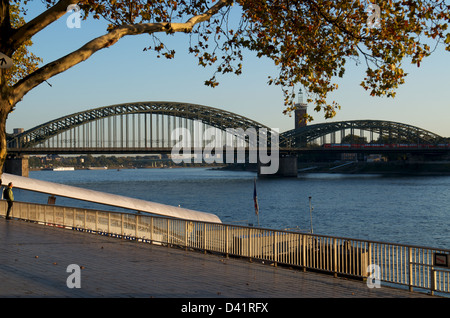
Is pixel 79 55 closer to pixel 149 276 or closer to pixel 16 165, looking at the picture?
pixel 149 276

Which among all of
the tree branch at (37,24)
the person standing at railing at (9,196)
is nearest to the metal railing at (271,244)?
the person standing at railing at (9,196)

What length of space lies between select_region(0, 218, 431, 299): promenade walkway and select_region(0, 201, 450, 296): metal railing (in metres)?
0.42

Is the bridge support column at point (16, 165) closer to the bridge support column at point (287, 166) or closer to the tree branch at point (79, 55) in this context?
the bridge support column at point (287, 166)

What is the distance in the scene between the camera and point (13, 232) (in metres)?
24.4

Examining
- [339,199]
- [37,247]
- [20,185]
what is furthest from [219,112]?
[37,247]

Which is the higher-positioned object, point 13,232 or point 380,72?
point 380,72

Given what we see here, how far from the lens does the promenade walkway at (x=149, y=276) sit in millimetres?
12828

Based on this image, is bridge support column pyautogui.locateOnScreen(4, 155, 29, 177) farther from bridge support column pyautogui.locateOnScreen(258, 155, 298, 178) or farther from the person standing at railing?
the person standing at railing

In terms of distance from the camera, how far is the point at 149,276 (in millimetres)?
14812

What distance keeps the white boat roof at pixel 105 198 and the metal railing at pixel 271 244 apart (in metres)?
2.99

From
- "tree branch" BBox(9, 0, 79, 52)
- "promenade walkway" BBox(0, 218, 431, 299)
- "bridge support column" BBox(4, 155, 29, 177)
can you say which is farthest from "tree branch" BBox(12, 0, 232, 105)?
"bridge support column" BBox(4, 155, 29, 177)

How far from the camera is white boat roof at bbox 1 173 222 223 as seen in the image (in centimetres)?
2961
